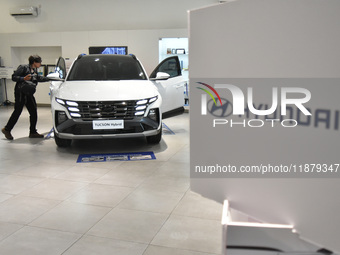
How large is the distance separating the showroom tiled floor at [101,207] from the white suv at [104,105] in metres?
0.41

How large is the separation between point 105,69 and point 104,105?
1140 mm

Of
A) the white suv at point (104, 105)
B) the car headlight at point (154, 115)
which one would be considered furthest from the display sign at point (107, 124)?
the car headlight at point (154, 115)

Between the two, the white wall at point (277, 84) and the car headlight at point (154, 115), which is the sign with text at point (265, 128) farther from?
the car headlight at point (154, 115)

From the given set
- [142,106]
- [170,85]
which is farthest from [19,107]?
[170,85]

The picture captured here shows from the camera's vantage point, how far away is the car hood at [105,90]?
16.5 ft

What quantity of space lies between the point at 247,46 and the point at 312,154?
40 centimetres

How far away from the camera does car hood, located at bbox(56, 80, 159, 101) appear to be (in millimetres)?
5043

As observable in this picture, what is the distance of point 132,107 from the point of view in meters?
5.11

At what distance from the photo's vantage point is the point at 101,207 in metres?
3.24

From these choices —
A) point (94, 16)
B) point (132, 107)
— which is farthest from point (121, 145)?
point (94, 16)

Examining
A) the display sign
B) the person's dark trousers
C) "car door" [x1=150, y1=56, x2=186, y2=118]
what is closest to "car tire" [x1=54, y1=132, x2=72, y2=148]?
the display sign

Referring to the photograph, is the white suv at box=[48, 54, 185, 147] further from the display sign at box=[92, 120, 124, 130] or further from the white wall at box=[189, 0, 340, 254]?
the white wall at box=[189, 0, 340, 254]

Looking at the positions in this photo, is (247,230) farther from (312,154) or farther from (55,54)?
(55,54)

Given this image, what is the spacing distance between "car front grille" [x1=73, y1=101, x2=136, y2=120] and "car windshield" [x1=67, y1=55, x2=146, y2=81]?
86 cm
